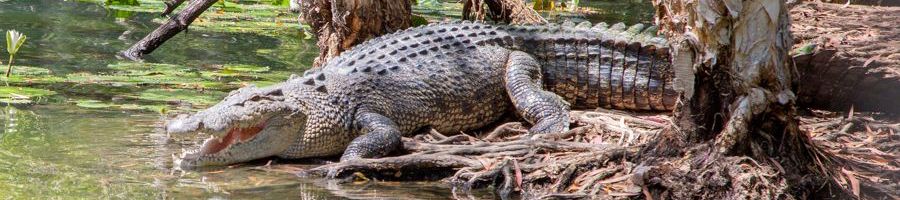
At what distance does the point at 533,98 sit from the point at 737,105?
195 cm

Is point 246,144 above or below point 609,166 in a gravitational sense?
below

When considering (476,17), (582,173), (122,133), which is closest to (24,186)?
(122,133)

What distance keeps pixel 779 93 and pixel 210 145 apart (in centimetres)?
283

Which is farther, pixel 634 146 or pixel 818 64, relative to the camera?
pixel 818 64

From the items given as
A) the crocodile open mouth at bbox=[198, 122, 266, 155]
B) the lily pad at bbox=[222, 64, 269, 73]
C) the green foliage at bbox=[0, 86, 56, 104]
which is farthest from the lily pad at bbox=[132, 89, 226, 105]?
the crocodile open mouth at bbox=[198, 122, 266, 155]

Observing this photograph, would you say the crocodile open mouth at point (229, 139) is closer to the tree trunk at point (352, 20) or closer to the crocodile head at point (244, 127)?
the crocodile head at point (244, 127)

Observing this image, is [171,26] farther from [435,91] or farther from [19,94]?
[435,91]

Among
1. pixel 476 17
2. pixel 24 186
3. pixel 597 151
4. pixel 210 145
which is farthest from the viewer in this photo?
pixel 476 17

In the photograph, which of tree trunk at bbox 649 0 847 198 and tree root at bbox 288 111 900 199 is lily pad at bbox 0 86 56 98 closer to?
tree root at bbox 288 111 900 199

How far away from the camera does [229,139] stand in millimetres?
6102

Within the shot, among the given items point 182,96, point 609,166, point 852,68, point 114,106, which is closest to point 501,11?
point 182,96

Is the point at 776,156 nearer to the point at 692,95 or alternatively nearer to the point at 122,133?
the point at 692,95

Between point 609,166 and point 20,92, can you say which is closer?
point 609,166

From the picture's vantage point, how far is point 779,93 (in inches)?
186
